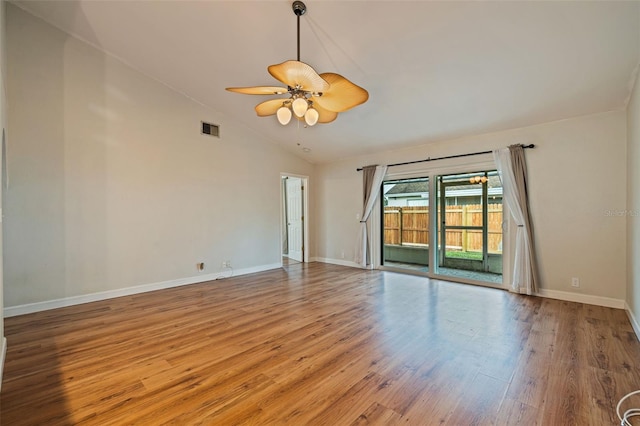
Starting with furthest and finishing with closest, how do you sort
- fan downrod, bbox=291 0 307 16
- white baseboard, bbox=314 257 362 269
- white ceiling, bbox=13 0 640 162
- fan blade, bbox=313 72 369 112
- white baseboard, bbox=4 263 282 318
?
white baseboard, bbox=314 257 362 269 < white baseboard, bbox=4 263 282 318 < fan downrod, bbox=291 0 307 16 < white ceiling, bbox=13 0 640 162 < fan blade, bbox=313 72 369 112

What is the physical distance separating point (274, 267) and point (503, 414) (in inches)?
195

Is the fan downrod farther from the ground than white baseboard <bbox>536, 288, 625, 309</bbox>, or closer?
farther from the ground

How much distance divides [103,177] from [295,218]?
13.9 ft

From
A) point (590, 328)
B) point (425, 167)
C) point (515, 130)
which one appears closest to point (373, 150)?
point (425, 167)

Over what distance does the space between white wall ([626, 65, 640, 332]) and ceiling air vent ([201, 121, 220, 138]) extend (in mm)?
5663

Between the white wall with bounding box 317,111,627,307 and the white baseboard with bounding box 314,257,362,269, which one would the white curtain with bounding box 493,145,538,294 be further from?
the white baseboard with bounding box 314,257,362,269

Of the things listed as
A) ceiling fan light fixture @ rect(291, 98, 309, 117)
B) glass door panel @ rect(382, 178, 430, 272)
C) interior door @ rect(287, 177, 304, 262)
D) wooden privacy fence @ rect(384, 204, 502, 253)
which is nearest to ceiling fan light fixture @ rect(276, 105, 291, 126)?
ceiling fan light fixture @ rect(291, 98, 309, 117)

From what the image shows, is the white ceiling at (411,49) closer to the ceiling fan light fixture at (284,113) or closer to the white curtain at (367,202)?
the ceiling fan light fixture at (284,113)

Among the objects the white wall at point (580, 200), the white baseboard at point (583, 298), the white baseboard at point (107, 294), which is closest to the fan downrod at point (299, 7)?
the white wall at point (580, 200)

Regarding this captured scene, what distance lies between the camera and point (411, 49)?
114 inches

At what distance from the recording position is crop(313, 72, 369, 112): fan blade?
233cm

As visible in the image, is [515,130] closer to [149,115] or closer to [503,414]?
[503,414]

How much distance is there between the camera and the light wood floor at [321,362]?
1.70m

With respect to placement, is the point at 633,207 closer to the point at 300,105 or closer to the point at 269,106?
the point at 300,105
